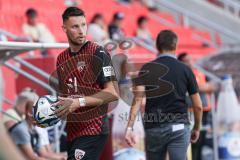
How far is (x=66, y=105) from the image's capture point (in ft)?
18.7

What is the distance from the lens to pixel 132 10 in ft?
60.7

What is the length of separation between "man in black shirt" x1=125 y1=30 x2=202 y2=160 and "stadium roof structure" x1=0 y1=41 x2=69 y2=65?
1.03 metres

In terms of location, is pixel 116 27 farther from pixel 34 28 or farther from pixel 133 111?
pixel 133 111

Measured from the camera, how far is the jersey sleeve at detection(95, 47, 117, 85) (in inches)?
237

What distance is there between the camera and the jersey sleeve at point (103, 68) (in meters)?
6.03

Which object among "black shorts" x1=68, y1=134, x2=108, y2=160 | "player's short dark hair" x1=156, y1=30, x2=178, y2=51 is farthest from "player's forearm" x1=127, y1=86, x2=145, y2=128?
"black shorts" x1=68, y1=134, x2=108, y2=160

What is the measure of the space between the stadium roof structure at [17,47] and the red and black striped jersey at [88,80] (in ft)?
3.66

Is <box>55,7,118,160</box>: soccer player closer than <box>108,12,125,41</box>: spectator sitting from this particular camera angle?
Yes

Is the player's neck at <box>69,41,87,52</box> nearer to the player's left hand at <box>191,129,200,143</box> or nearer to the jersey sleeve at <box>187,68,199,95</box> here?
the jersey sleeve at <box>187,68,199,95</box>

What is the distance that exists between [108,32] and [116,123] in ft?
21.0

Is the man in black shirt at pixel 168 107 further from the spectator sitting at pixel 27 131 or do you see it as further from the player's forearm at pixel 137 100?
the spectator sitting at pixel 27 131

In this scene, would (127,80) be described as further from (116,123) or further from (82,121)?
(82,121)

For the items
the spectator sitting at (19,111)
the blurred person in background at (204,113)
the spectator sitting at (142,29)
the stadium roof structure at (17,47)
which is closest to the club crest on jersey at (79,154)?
the stadium roof structure at (17,47)

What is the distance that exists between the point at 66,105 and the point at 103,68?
53 centimetres
